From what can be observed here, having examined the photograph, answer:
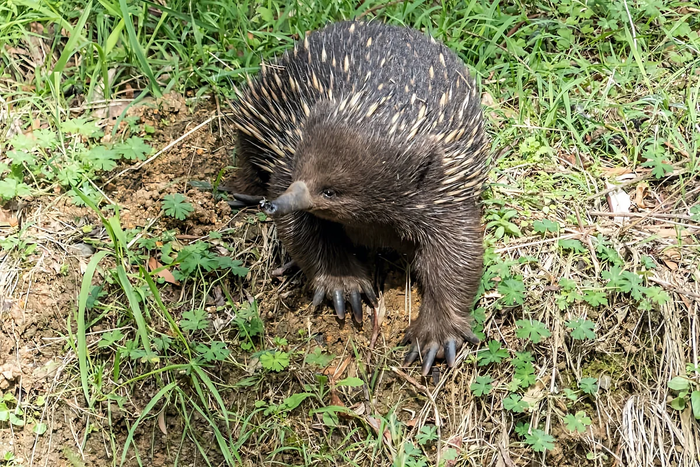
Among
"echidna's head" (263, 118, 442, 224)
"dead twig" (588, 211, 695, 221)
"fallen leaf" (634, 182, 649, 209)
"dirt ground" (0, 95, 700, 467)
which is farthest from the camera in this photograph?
"fallen leaf" (634, 182, 649, 209)

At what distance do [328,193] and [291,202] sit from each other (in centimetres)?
17

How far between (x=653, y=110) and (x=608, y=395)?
1.51 m

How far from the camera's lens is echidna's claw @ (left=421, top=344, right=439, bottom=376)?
3074mm

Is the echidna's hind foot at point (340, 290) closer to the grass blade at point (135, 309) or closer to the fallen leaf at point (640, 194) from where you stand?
the grass blade at point (135, 309)

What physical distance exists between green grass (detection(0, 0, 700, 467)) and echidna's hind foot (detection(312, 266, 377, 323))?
0.17m

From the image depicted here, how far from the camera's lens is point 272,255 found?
3.38 meters

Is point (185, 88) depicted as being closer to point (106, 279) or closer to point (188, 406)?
point (106, 279)

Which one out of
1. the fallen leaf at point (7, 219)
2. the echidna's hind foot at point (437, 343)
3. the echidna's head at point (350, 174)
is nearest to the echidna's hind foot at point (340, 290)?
the echidna's hind foot at point (437, 343)

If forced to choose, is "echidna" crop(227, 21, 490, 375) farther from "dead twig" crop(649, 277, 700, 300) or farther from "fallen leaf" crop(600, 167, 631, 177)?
"dead twig" crop(649, 277, 700, 300)

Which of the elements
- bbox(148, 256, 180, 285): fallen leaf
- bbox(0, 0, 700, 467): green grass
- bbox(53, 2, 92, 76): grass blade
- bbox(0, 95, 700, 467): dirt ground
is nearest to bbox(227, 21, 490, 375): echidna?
bbox(0, 95, 700, 467): dirt ground

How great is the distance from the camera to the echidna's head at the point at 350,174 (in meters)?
2.62

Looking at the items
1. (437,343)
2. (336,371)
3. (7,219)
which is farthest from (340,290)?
(7,219)

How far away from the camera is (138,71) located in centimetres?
389

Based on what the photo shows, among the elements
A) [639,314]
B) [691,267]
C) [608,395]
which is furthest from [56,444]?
[691,267]
